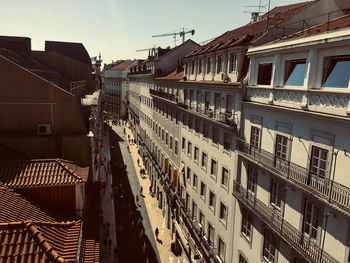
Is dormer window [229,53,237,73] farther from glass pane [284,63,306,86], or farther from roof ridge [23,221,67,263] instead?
roof ridge [23,221,67,263]

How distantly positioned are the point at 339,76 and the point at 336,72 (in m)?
0.31

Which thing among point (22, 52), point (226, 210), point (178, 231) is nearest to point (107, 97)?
point (22, 52)

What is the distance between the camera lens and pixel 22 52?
137 ft

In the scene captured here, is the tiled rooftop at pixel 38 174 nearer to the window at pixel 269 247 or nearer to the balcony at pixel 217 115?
the balcony at pixel 217 115

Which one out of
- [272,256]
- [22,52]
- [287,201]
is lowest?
[272,256]

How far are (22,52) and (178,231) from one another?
34.6 meters

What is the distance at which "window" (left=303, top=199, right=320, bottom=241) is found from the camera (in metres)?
15.4

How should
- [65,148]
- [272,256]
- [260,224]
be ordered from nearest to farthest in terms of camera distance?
1. [272,256]
2. [260,224]
3. [65,148]

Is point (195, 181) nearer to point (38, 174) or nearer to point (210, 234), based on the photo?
point (210, 234)

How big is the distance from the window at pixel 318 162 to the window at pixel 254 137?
524cm

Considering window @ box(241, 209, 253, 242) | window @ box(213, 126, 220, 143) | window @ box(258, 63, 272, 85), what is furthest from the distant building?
window @ box(258, 63, 272, 85)

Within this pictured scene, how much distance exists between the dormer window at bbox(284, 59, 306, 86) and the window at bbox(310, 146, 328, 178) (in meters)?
4.00

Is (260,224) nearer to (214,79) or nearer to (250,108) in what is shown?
(250,108)

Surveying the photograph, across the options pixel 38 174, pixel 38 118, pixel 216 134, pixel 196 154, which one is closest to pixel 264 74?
pixel 216 134
